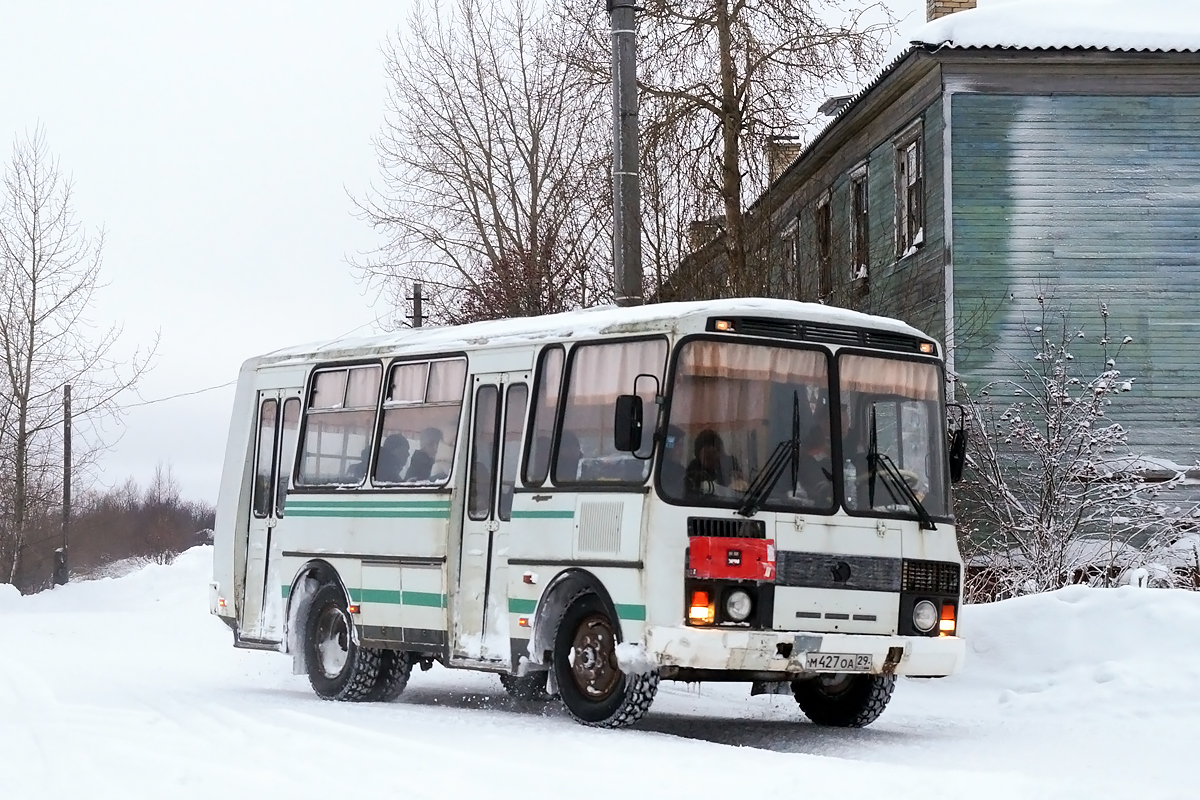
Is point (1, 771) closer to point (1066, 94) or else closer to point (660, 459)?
point (660, 459)

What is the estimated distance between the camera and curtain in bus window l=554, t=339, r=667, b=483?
37.7 feet

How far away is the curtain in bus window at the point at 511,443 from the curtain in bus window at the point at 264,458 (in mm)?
3703

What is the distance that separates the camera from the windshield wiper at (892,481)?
11.8 m

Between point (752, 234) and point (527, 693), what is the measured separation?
27.3 feet

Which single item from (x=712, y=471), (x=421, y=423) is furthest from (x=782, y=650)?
(x=421, y=423)

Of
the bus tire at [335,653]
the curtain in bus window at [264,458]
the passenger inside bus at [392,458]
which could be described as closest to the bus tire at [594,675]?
the passenger inside bus at [392,458]

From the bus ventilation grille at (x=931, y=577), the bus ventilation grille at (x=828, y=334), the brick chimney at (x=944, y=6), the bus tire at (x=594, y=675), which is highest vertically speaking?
the brick chimney at (x=944, y=6)

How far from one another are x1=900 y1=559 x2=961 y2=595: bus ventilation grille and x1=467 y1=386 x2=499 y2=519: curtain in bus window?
3.12 m

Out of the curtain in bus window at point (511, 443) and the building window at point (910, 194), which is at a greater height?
the building window at point (910, 194)

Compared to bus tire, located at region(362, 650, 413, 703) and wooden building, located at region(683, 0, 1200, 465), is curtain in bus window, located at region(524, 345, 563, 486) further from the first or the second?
wooden building, located at region(683, 0, 1200, 465)

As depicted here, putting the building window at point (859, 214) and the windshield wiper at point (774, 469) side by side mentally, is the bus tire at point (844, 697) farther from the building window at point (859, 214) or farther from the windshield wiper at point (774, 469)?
the building window at point (859, 214)

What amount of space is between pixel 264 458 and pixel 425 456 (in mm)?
2812

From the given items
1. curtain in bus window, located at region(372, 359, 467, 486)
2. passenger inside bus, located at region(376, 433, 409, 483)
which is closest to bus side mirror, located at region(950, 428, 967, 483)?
curtain in bus window, located at region(372, 359, 467, 486)

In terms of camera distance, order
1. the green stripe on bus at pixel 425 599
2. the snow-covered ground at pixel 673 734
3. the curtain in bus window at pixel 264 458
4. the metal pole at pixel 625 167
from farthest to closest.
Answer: the curtain in bus window at pixel 264 458, the metal pole at pixel 625 167, the green stripe on bus at pixel 425 599, the snow-covered ground at pixel 673 734
